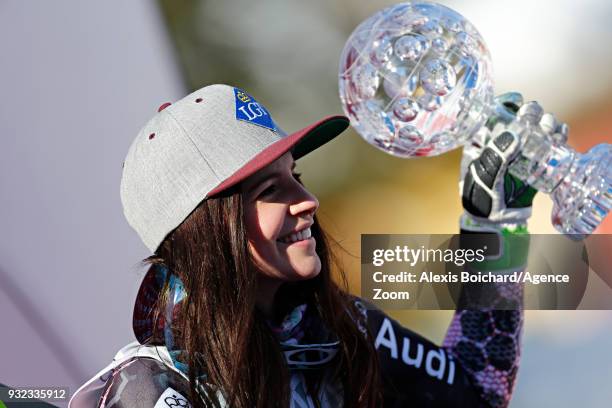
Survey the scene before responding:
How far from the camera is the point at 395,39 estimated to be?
4.11 feet

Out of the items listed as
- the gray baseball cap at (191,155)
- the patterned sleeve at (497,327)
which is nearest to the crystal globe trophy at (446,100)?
the patterned sleeve at (497,327)

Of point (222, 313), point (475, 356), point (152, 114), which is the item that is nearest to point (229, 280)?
point (222, 313)

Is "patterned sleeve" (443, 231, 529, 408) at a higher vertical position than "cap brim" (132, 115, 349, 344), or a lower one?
lower

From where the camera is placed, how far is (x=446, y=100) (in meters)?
1.24

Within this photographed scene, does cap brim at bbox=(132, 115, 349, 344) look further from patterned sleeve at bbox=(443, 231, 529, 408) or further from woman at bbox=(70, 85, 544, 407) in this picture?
patterned sleeve at bbox=(443, 231, 529, 408)

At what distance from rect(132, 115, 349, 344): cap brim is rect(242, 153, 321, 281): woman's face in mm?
43

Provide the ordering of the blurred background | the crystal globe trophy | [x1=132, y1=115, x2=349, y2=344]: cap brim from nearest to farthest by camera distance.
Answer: [x1=132, y1=115, x2=349, y2=344]: cap brim
the crystal globe trophy
the blurred background

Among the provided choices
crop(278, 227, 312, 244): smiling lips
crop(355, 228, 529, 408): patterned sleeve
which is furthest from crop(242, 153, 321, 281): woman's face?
crop(355, 228, 529, 408): patterned sleeve

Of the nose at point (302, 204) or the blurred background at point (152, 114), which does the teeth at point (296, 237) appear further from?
the blurred background at point (152, 114)

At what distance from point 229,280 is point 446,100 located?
488 millimetres

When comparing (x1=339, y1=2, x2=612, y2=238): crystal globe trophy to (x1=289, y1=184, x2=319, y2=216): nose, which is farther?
(x1=339, y1=2, x2=612, y2=238): crystal globe trophy

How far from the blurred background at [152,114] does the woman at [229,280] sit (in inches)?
30.9

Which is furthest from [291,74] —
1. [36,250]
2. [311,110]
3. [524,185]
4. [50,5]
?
[524,185]

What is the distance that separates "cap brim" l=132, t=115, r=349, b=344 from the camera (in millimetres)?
961
